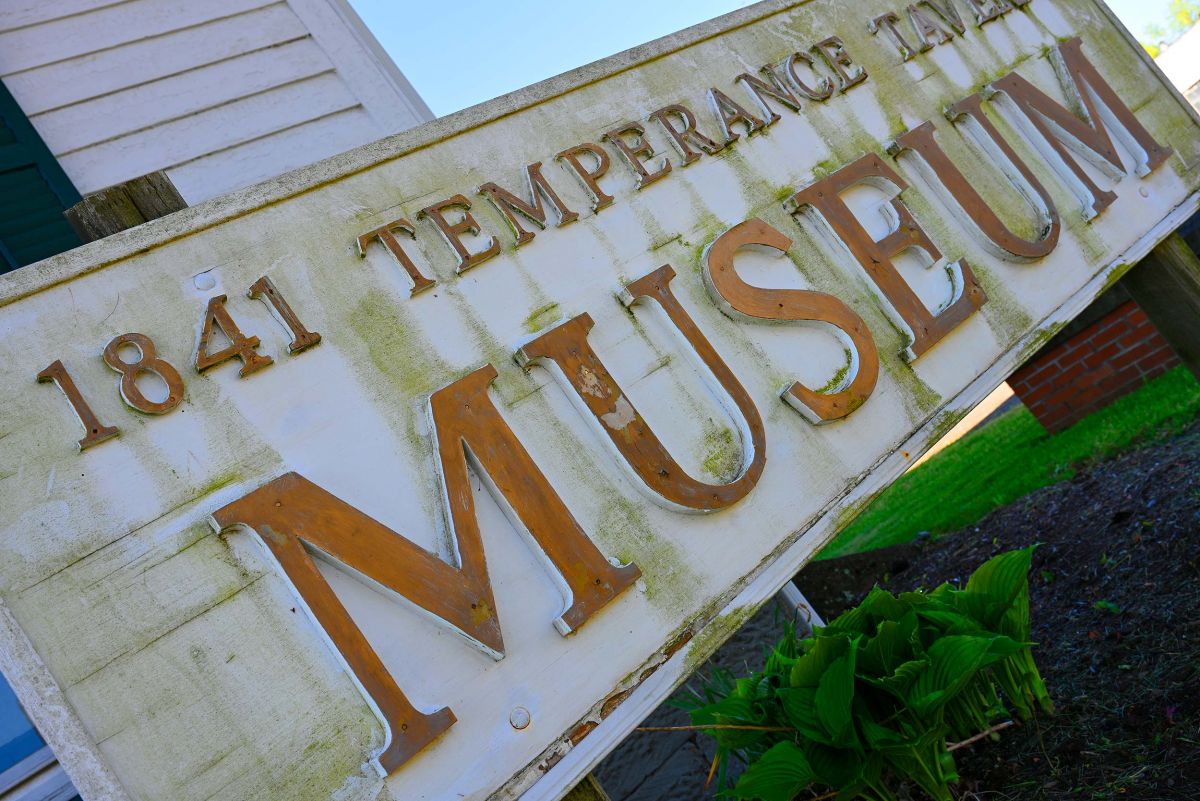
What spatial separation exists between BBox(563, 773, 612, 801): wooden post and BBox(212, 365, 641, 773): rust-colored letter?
34 centimetres

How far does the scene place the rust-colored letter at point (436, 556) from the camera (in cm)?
213

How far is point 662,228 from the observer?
306 cm

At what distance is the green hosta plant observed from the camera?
2527 mm

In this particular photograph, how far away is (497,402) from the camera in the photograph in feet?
8.39

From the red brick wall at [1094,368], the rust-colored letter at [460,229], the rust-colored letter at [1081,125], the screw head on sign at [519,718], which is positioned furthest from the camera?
the red brick wall at [1094,368]

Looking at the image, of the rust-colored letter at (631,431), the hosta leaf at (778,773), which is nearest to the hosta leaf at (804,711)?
the hosta leaf at (778,773)

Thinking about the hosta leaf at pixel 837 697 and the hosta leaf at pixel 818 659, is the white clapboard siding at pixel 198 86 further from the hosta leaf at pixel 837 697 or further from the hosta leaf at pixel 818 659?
the hosta leaf at pixel 837 697

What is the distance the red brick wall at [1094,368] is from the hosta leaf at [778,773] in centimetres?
501

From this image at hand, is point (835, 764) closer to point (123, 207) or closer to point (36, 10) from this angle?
point (123, 207)

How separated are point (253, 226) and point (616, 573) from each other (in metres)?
1.18

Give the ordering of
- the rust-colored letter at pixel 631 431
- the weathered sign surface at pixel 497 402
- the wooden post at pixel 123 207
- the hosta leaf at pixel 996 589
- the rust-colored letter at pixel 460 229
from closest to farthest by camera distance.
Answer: the weathered sign surface at pixel 497 402 < the wooden post at pixel 123 207 < the rust-colored letter at pixel 631 431 < the rust-colored letter at pixel 460 229 < the hosta leaf at pixel 996 589

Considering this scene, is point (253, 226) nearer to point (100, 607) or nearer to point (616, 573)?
point (100, 607)

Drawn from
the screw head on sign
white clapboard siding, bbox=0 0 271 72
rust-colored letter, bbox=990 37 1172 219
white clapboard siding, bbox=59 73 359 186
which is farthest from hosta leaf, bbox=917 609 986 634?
white clapboard siding, bbox=0 0 271 72

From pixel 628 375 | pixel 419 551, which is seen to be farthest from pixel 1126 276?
pixel 419 551
